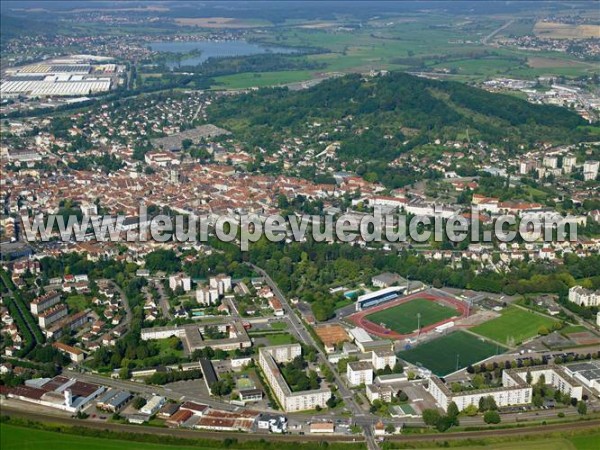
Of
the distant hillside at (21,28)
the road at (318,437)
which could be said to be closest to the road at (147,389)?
the road at (318,437)

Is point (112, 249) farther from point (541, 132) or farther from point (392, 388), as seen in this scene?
point (541, 132)

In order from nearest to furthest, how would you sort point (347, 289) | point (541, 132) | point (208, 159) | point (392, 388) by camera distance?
1. point (392, 388)
2. point (347, 289)
3. point (208, 159)
4. point (541, 132)

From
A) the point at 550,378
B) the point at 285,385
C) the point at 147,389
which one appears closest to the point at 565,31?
the point at 550,378

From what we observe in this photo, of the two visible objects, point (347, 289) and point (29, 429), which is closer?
point (29, 429)

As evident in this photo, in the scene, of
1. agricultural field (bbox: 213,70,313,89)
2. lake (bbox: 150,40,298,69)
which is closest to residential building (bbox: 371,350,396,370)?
agricultural field (bbox: 213,70,313,89)

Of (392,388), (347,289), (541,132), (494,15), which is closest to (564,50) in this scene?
(541,132)

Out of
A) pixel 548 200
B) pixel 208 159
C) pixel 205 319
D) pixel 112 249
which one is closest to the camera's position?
pixel 205 319

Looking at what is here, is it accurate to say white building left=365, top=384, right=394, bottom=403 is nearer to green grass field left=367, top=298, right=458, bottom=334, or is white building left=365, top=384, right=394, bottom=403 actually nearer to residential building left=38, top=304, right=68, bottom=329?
green grass field left=367, top=298, right=458, bottom=334
